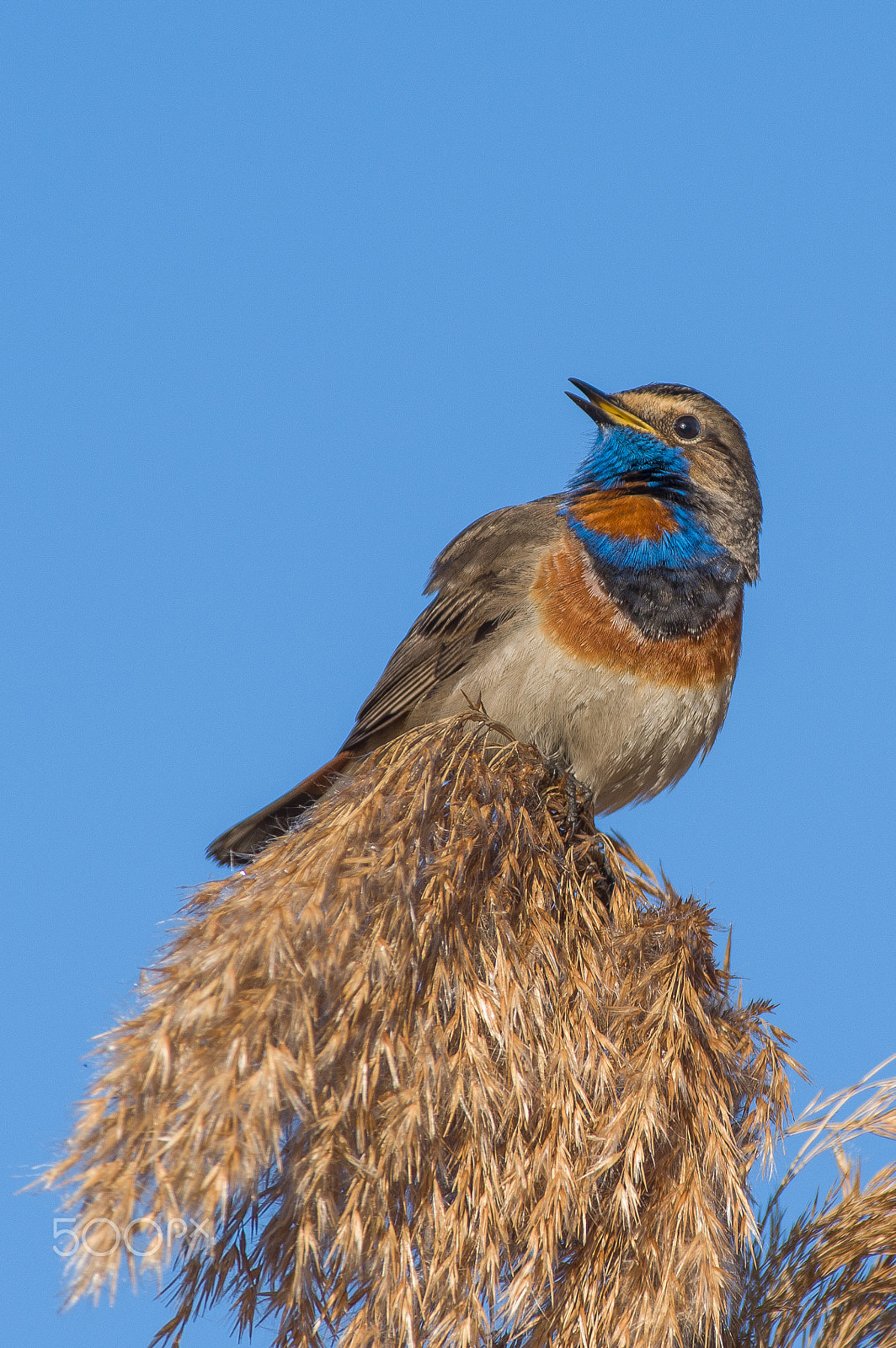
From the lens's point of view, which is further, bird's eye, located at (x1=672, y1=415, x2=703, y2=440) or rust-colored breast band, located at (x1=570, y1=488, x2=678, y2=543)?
bird's eye, located at (x1=672, y1=415, x2=703, y2=440)

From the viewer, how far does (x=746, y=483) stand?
23.7 feet

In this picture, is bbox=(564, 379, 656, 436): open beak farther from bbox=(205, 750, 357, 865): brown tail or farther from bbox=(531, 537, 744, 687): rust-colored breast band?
bbox=(205, 750, 357, 865): brown tail

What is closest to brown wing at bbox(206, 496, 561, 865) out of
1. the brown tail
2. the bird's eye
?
the brown tail

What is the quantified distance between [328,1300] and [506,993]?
2.69 feet

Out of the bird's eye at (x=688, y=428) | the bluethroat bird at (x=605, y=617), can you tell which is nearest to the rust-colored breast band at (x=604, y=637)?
the bluethroat bird at (x=605, y=617)

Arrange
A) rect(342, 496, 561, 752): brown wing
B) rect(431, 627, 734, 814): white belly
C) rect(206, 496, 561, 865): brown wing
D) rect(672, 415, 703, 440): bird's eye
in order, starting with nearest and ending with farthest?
rect(431, 627, 734, 814): white belly, rect(206, 496, 561, 865): brown wing, rect(342, 496, 561, 752): brown wing, rect(672, 415, 703, 440): bird's eye

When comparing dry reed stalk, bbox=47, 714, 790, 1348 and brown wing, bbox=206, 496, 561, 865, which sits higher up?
brown wing, bbox=206, 496, 561, 865

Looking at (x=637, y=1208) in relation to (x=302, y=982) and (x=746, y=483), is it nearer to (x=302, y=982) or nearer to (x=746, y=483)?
(x=302, y=982)

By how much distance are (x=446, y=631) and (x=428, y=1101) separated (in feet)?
12.2

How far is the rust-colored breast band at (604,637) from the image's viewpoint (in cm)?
611

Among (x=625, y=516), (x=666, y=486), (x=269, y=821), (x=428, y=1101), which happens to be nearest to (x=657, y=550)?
(x=625, y=516)

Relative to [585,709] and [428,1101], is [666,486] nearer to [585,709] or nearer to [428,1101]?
[585,709]

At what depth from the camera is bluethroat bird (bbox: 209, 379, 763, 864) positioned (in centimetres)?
612

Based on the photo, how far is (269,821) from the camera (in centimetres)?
636
